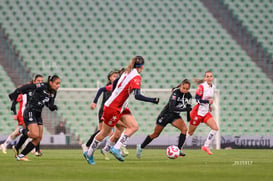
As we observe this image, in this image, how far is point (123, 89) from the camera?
37.9 feet

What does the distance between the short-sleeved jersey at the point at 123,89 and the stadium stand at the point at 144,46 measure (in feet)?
45.3

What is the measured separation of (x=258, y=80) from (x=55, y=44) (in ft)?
33.2

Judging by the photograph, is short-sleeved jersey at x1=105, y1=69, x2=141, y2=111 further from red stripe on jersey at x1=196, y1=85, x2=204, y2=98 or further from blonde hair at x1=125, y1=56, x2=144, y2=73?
red stripe on jersey at x1=196, y1=85, x2=204, y2=98

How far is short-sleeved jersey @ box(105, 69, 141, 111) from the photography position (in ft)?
37.4

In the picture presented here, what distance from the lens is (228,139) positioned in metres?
24.5

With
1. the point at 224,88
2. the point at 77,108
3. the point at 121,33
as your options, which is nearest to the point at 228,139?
the point at 224,88

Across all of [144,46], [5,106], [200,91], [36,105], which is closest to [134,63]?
[36,105]

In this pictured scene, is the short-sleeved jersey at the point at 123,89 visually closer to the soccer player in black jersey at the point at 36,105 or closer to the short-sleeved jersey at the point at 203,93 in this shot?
the soccer player in black jersey at the point at 36,105

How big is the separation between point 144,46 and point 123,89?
17849 mm

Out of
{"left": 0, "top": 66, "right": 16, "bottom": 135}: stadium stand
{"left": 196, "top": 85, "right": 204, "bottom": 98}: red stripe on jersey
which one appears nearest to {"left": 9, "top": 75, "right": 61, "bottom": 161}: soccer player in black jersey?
{"left": 196, "top": 85, "right": 204, "bottom": 98}: red stripe on jersey

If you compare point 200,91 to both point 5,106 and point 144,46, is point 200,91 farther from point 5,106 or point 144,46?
point 144,46

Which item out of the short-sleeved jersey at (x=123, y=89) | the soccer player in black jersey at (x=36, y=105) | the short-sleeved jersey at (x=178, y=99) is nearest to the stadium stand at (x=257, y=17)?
the short-sleeved jersey at (x=178, y=99)

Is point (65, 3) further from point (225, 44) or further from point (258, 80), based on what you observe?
point (258, 80)

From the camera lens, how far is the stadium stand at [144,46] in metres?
27.4
